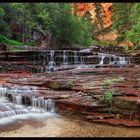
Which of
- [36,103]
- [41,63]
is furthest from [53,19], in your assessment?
[36,103]

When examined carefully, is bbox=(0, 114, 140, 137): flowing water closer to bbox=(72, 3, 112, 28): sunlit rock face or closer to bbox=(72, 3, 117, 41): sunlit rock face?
bbox=(72, 3, 117, 41): sunlit rock face

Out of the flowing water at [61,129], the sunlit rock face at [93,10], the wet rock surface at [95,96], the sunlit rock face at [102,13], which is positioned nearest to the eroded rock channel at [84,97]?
the wet rock surface at [95,96]

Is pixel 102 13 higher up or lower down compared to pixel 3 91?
higher up

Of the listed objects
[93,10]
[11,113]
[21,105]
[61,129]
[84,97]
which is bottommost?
[61,129]

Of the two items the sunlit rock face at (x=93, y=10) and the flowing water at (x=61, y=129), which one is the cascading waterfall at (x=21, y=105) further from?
the sunlit rock face at (x=93, y=10)

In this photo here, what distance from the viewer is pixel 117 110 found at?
12.8 metres

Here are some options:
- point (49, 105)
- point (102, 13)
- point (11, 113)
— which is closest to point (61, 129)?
point (11, 113)

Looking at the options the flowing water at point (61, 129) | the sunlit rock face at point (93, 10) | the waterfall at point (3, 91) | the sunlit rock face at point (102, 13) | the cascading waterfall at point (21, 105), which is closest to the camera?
the flowing water at point (61, 129)

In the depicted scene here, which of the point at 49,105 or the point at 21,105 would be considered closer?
the point at 49,105

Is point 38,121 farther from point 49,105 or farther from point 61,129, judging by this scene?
point 49,105

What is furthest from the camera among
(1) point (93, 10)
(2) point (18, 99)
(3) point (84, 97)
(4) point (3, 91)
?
(1) point (93, 10)

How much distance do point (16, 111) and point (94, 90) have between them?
390cm

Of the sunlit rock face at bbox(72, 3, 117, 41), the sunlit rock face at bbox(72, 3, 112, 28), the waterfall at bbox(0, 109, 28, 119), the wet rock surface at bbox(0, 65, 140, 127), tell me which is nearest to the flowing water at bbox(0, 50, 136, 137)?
the waterfall at bbox(0, 109, 28, 119)

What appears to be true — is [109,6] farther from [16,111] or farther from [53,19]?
[16,111]
